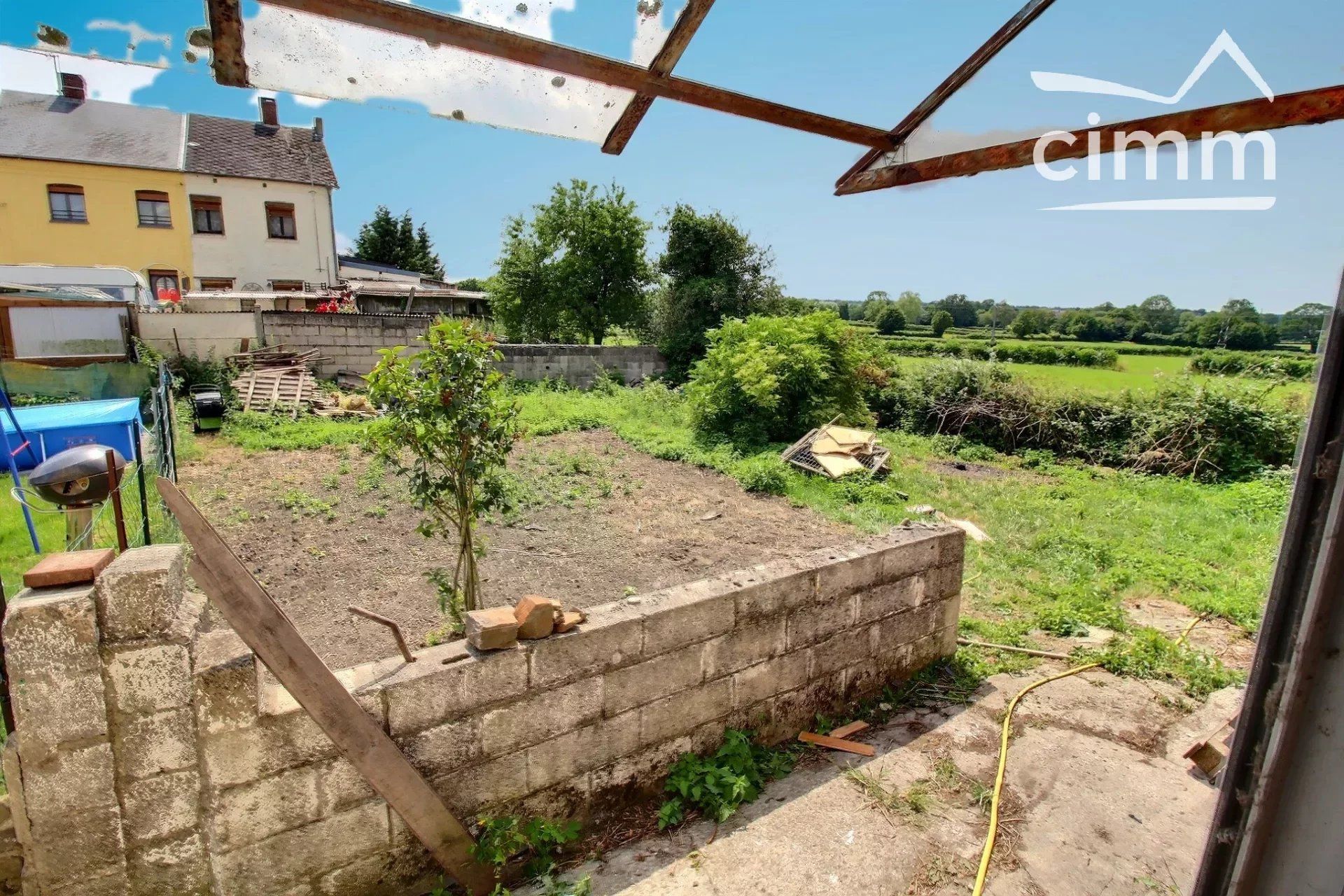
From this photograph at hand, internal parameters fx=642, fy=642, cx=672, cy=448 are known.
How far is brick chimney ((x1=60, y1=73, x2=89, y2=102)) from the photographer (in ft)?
64.5

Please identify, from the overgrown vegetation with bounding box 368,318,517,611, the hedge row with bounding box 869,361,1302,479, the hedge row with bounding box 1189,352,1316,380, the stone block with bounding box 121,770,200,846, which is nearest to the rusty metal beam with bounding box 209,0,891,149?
the overgrown vegetation with bounding box 368,318,517,611

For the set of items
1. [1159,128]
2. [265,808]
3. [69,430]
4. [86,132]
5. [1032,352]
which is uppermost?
[86,132]

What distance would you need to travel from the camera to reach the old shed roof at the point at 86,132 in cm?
1833

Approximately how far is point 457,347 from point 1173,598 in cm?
596

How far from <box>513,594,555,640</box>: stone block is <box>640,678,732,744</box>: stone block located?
0.63 metres

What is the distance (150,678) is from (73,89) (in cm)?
2775

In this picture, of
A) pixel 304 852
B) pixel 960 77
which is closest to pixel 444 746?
pixel 304 852

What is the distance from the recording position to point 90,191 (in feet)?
61.1

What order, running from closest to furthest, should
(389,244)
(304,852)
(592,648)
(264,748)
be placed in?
(264,748) → (304,852) → (592,648) → (389,244)

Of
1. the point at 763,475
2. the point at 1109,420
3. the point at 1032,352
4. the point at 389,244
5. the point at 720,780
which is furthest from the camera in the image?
the point at 389,244

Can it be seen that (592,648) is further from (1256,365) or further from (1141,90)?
(1256,365)

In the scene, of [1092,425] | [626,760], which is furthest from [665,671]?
[1092,425]

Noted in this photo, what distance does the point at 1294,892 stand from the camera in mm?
886

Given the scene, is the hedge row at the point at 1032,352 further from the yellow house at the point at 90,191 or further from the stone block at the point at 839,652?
the yellow house at the point at 90,191
